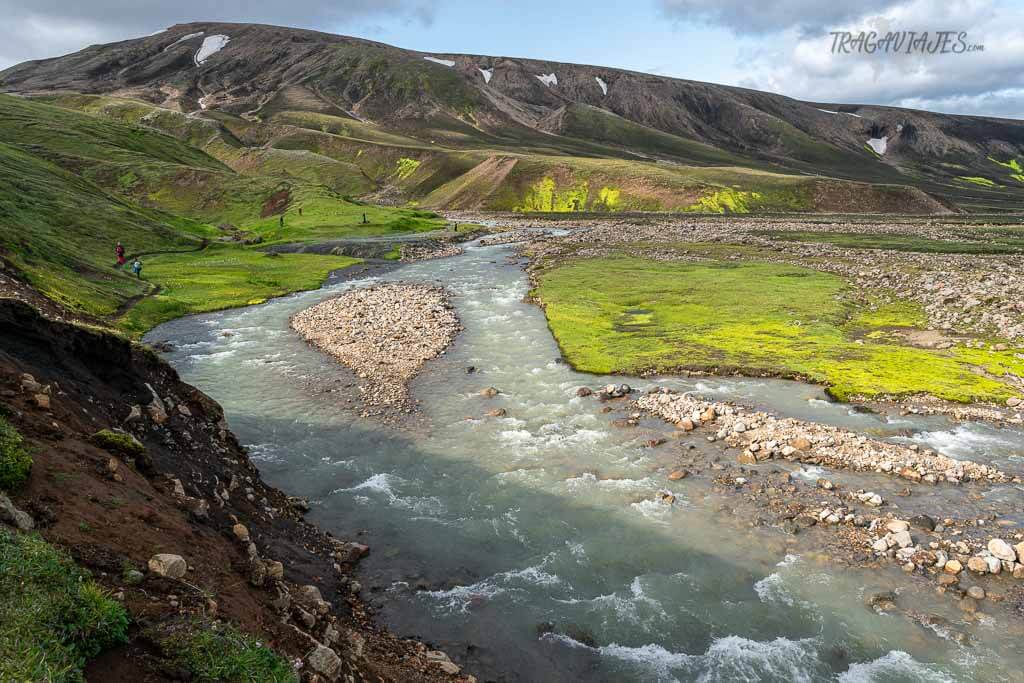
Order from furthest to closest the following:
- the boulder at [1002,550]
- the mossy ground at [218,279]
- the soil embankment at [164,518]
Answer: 1. the mossy ground at [218,279]
2. the boulder at [1002,550]
3. the soil embankment at [164,518]

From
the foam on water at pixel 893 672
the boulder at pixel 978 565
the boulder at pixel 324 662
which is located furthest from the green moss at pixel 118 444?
the boulder at pixel 978 565

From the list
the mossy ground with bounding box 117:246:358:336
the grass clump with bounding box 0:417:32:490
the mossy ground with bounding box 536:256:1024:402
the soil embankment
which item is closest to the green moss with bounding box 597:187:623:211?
the mossy ground with bounding box 117:246:358:336

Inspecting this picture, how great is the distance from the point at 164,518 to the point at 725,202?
591 feet

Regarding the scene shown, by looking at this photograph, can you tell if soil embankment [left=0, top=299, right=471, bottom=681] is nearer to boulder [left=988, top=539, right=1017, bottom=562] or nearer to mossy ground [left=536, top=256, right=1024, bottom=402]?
boulder [left=988, top=539, right=1017, bottom=562]

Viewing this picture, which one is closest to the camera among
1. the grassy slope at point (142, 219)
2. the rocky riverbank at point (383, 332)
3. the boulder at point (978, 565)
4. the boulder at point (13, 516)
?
the boulder at point (13, 516)

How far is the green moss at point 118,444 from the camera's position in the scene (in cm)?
1460

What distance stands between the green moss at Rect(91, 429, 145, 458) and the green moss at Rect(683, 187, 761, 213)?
17090cm

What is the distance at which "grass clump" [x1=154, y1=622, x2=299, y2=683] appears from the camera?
27.4ft

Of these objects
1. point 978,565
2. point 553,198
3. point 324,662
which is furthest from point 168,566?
point 553,198

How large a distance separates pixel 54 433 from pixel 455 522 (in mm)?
12590

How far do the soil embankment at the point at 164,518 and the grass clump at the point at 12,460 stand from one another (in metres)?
0.24

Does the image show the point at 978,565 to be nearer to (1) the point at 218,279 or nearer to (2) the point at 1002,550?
(2) the point at 1002,550

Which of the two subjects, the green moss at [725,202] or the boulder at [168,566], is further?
the green moss at [725,202]

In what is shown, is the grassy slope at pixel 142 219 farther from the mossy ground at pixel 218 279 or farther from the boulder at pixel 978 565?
the boulder at pixel 978 565
